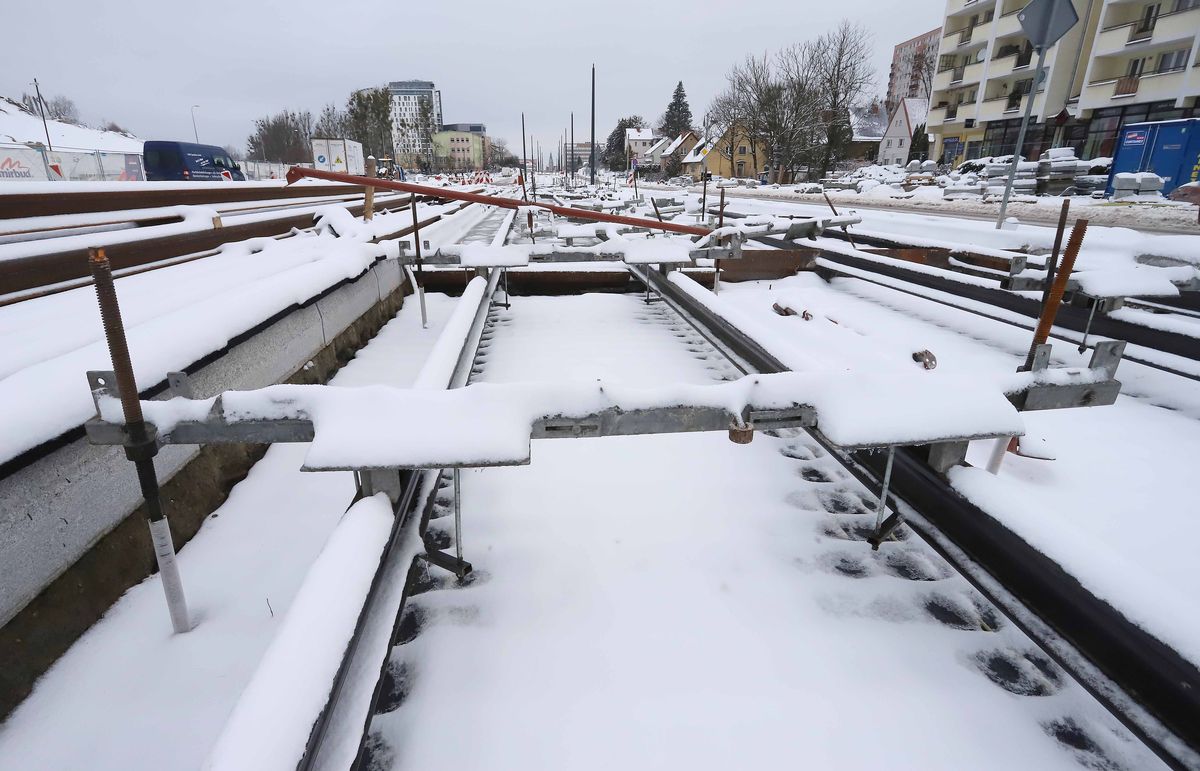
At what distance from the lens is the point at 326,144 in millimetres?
33656

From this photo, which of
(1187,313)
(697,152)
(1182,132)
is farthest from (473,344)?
(697,152)

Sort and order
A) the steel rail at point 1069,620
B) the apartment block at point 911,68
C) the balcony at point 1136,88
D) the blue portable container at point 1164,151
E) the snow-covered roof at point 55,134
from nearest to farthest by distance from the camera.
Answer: the steel rail at point 1069,620 → the blue portable container at point 1164,151 → the balcony at point 1136,88 → the snow-covered roof at point 55,134 → the apartment block at point 911,68

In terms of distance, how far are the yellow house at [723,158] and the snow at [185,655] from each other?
64.0 metres

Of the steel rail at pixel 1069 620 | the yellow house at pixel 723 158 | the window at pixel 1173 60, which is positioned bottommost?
the steel rail at pixel 1069 620

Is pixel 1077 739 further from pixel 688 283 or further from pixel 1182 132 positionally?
pixel 1182 132

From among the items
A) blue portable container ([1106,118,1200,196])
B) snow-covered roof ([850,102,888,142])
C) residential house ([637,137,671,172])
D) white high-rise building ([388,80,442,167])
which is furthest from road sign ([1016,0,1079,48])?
white high-rise building ([388,80,442,167])

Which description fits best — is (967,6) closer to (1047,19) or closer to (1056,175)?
(1056,175)

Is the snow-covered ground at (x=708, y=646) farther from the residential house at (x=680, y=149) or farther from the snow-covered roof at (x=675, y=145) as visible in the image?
the snow-covered roof at (x=675, y=145)

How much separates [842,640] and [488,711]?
1.05 meters

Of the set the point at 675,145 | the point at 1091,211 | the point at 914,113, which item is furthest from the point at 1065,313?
the point at 675,145

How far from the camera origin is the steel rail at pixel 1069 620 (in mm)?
1197

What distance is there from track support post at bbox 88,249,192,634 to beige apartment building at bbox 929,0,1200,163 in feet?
111

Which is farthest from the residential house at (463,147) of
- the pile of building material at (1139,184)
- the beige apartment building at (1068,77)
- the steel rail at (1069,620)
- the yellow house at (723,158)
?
the steel rail at (1069,620)

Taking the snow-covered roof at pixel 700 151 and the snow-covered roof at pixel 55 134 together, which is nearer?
the snow-covered roof at pixel 55 134
